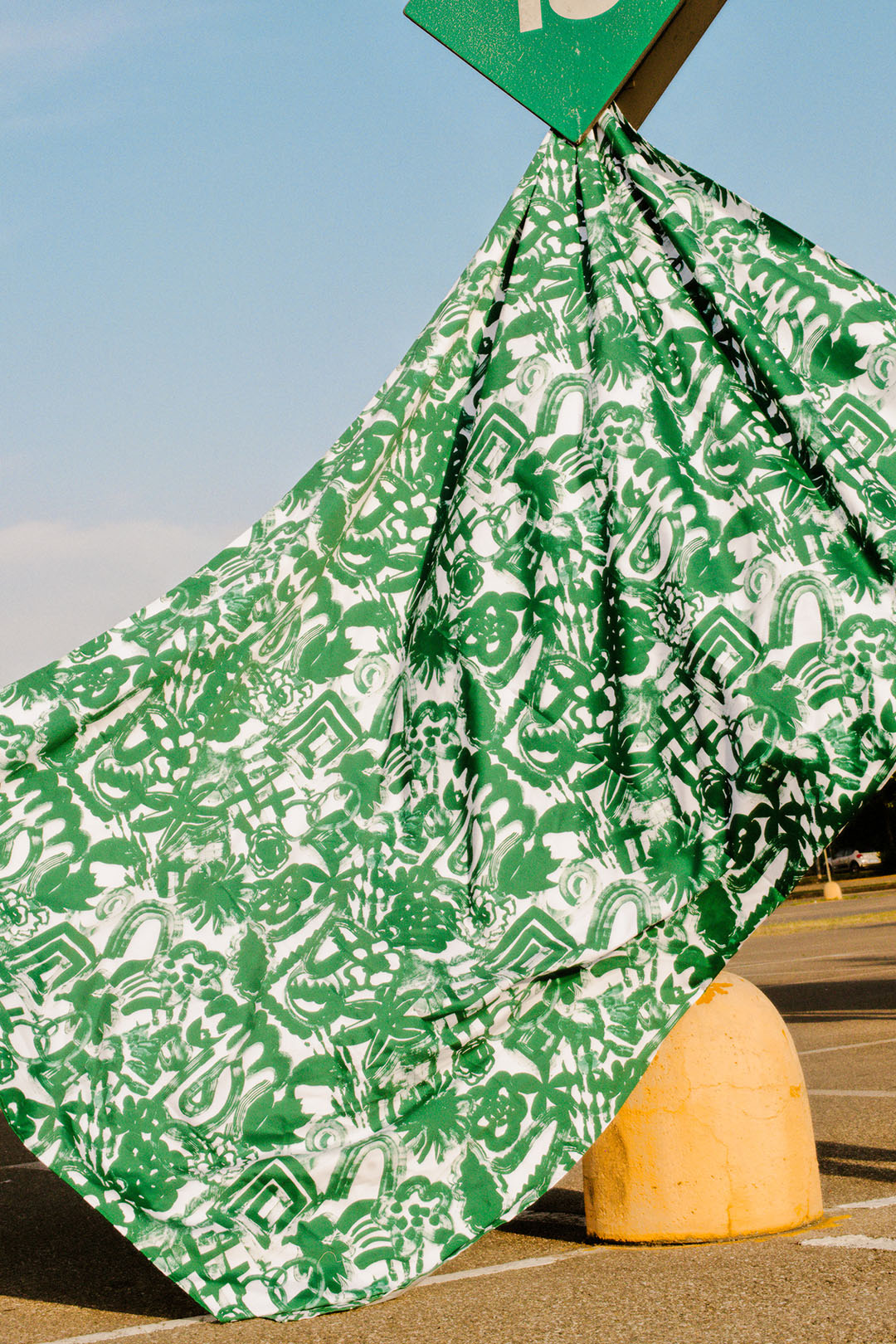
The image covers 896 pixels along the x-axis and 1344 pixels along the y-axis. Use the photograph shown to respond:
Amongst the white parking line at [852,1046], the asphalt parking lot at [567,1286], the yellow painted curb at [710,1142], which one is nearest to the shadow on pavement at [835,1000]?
the white parking line at [852,1046]

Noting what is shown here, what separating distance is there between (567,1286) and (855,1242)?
880 mm

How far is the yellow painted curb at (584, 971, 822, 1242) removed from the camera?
4.02 metres

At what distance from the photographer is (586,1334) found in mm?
3283

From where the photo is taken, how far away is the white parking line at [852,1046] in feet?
26.4

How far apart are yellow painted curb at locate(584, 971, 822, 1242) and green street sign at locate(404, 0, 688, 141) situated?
3156mm

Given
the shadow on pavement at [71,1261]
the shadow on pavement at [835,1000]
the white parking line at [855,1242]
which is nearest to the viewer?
the white parking line at [855,1242]

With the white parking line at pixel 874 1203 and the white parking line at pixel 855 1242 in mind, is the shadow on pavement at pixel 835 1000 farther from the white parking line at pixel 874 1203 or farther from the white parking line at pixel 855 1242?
the white parking line at pixel 855 1242

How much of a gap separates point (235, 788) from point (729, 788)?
1.53 metres

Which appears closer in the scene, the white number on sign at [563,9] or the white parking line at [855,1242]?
the white parking line at [855,1242]

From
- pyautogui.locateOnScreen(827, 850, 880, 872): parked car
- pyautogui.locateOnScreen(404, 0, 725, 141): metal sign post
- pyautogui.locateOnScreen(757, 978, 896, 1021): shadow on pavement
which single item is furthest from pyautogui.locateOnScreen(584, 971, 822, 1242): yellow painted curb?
pyautogui.locateOnScreen(827, 850, 880, 872): parked car

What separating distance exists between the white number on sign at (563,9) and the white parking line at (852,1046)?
5.95m

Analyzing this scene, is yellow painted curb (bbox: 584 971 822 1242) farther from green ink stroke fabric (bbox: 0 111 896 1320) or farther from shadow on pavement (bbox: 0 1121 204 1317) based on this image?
shadow on pavement (bbox: 0 1121 204 1317)

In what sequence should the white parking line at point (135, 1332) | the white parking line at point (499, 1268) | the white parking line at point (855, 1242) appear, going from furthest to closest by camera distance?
the white parking line at point (499, 1268) < the white parking line at point (855, 1242) < the white parking line at point (135, 1332)

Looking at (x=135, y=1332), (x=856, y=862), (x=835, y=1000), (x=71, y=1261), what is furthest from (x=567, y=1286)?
(x=856, y=862)
